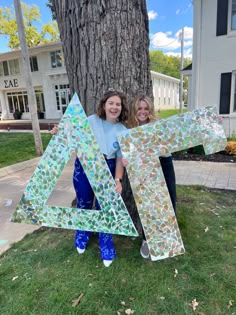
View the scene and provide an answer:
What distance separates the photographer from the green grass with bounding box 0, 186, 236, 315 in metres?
1.91

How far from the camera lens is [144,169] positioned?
2.11 m

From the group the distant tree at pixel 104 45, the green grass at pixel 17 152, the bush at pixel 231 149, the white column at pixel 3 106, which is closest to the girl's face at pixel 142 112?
the distant tree at pixel 104 45

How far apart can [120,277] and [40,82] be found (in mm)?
21079

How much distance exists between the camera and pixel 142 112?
88.0 inches

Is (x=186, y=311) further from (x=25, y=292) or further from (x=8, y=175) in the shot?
(x=8, y=175)

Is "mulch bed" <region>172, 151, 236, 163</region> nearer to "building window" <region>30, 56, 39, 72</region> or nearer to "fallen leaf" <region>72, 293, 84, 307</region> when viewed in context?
"fallen leaf" <region>72, 293, 84, 307</region>

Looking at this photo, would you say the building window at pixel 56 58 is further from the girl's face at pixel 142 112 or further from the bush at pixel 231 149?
the girl's face at pixel 142 112

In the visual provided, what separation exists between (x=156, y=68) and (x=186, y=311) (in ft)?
207

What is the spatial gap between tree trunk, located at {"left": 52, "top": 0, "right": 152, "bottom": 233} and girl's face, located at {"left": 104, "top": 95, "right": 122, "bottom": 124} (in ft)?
1.62

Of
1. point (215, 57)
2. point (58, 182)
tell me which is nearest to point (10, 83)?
point (215, 57)

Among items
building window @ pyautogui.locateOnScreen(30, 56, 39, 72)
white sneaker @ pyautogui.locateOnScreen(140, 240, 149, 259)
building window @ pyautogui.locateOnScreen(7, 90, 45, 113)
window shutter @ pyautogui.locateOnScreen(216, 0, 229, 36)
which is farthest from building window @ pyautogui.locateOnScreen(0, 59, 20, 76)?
white sneaker @ pyautogui.locateOnScreen(140, 240, 149, 259)

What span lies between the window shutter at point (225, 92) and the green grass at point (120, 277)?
224 inches

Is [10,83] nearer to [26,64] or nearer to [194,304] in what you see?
[26,64]

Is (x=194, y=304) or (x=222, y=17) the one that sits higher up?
(x=222, y=17)
